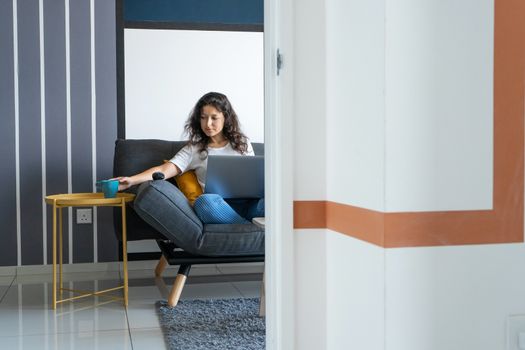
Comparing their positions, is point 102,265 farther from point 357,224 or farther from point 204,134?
point 357,224

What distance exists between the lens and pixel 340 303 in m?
1.62

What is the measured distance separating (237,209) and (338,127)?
224 centimetres

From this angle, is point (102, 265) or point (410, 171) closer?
point (410, 171)

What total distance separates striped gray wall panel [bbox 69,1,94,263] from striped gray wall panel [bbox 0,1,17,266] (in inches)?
14.4

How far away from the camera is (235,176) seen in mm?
3605

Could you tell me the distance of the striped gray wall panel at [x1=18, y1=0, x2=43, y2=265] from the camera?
14.2 feet

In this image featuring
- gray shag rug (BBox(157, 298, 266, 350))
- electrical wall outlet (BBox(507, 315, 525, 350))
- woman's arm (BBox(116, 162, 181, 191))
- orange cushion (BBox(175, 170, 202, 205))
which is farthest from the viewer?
orange cushion (BBox(175, 170, 202, 205))

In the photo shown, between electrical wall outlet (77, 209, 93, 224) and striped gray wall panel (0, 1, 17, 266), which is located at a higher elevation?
striped gray wall panel (0, 1, 17, 266)

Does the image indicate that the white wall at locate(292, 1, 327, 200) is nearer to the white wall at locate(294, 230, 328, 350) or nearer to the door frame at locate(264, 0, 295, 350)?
the door frame at locate(264, 0, 295, 350)

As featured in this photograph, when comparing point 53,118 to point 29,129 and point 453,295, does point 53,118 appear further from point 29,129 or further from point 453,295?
point 453,295

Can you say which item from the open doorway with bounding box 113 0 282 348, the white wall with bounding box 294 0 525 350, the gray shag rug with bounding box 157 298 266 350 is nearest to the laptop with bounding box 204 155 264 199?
the gray shag rug with bounding box 157 298 266 350

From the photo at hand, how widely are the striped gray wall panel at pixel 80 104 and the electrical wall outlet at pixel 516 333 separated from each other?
3365 mm

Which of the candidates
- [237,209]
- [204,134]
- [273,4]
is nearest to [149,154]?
[204,134]

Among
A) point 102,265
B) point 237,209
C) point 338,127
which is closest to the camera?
point 338,127
